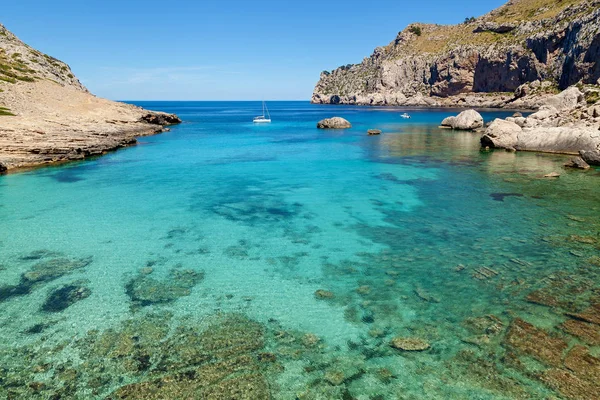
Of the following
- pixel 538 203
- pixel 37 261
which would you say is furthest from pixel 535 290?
pixel 37 261

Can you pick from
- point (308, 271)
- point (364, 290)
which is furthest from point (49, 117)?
point (364, 290)

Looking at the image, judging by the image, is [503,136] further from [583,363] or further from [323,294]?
[583,363]

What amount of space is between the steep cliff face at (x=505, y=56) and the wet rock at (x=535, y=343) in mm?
121774

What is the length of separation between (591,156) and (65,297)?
1397 inches

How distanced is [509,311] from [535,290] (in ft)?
5.45

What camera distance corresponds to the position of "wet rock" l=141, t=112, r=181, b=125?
7012 centimetres

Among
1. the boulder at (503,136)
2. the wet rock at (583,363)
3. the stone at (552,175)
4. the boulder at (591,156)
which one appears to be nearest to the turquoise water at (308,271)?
the wet rock at (583,363)

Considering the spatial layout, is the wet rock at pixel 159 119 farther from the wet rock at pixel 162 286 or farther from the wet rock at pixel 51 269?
the wet rock at pixel 162 286

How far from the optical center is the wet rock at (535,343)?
26.2 ft

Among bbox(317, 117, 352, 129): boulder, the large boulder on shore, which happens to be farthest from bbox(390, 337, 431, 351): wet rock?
bbox(317, 117, 352, 129): boulder

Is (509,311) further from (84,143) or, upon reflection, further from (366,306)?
(84,143)

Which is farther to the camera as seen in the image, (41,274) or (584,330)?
(41,274)

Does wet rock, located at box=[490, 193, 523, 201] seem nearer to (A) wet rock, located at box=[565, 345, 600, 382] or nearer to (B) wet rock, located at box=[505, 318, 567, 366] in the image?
(B) wet rock, located at box=[505, 318, 567, 366]

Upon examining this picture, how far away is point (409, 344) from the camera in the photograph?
344 inches
